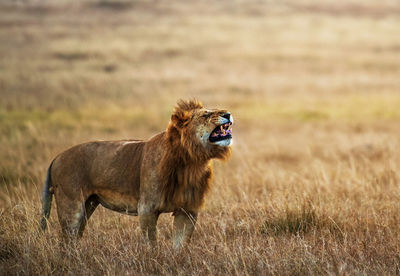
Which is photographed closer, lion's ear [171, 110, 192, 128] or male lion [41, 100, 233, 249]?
male lion [41, 100, 233, 249]

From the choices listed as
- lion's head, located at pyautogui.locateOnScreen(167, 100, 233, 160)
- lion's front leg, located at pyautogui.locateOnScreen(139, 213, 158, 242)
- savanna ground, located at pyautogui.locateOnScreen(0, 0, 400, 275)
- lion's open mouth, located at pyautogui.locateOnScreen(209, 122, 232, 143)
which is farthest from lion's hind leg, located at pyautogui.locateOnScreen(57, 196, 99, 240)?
lion's open mouth, located at pyautogui.locateOnScreen(209, 122, 232, 143)

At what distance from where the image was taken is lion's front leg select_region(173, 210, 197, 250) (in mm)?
5590

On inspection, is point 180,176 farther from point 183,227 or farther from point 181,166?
point 183,227

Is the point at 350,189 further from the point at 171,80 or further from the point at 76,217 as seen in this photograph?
the point at 171,80

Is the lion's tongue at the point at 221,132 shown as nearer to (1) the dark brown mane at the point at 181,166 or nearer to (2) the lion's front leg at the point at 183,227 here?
(1) the dark brown mane at the point at 181,166

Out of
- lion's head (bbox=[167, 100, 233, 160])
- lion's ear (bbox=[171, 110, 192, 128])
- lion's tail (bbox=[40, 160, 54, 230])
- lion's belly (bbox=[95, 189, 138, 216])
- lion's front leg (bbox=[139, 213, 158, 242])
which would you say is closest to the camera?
lion's head (bbox=[167, 100, 233, 160])

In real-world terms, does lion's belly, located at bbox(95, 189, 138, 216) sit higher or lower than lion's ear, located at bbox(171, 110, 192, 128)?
lower

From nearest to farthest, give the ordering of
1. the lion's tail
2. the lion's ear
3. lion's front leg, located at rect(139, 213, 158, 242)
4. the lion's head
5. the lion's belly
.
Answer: the lion's head → lion's front leg, located at rect(139, 213, 158, 242) → the lion's ear → the lion's belly → the lion's tail

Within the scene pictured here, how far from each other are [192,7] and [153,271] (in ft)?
185

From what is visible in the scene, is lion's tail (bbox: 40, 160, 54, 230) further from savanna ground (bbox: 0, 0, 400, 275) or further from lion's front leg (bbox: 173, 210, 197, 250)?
lion's front leg (bbox: 173, 210, 197, 250)

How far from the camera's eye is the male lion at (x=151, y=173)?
5449mm

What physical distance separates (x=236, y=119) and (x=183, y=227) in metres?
13.0

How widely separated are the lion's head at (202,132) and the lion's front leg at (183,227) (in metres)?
0.55

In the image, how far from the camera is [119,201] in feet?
19.0
